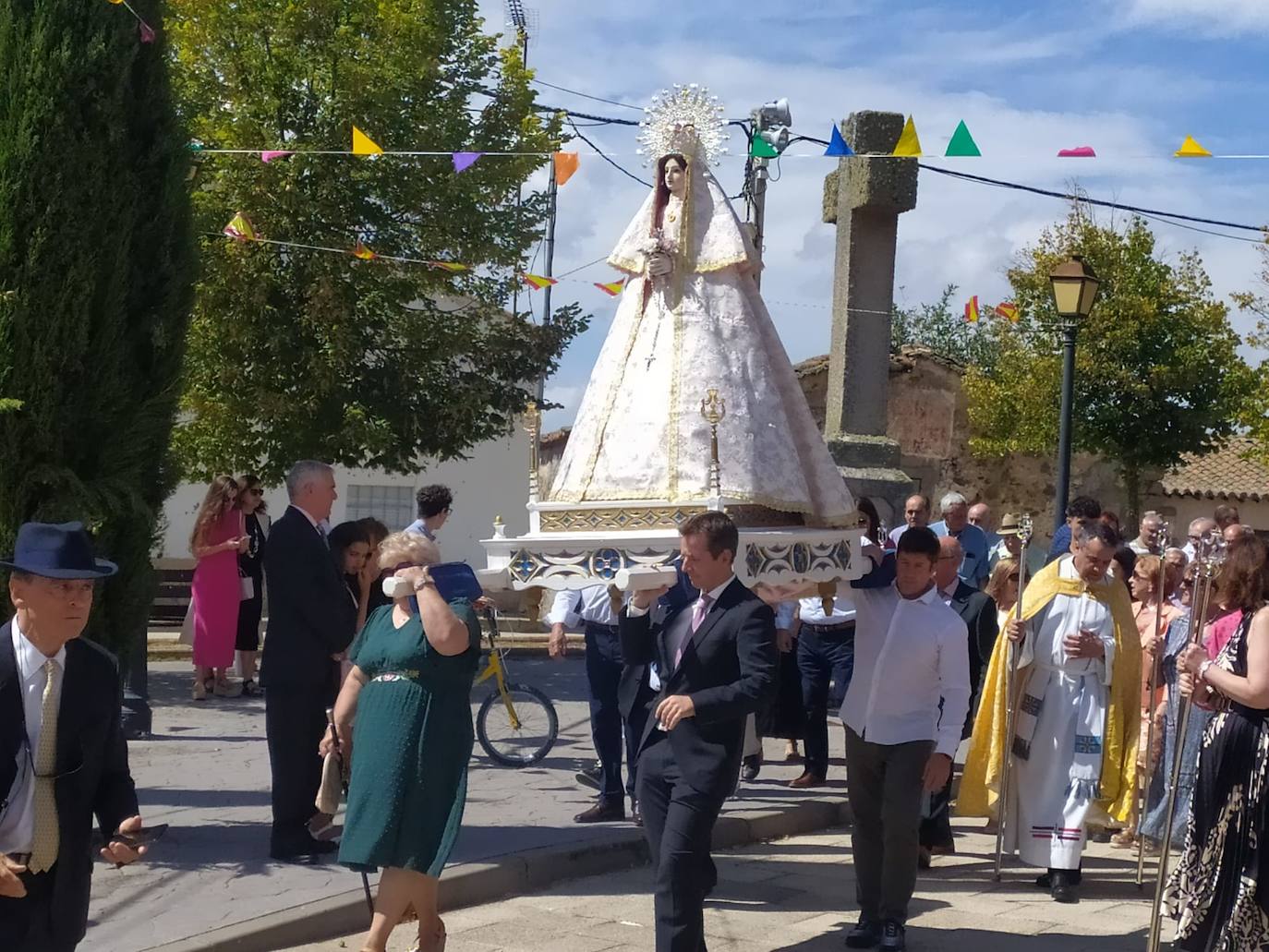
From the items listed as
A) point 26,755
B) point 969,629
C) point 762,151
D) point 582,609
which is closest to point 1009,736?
point 969,629

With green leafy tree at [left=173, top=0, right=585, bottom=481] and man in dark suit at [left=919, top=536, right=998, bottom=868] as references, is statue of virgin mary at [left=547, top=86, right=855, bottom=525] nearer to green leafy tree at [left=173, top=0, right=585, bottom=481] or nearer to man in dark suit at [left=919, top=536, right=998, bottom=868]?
man in dark suit at [left=919, top=536, right=998, bottom=868]

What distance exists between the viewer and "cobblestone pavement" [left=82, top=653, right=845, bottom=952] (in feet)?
22.2

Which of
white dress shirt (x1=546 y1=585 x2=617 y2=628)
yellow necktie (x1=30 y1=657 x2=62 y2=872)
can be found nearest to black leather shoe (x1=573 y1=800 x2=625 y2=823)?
white dress shirt (x1=546 y1=585 x2=617 y2=628)

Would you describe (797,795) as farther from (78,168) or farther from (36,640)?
(36,640)

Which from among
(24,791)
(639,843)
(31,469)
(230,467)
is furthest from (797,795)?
(230,467)

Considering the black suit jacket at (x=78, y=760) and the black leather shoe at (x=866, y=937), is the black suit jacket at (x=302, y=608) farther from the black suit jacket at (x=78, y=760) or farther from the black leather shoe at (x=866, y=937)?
the black suit jacket at (x=78, y=760)

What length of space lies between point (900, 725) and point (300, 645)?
2850 millimetres

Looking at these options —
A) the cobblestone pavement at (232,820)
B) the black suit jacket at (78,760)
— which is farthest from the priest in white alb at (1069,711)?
the black suit jacket at (78,760)

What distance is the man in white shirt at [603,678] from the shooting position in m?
9.16

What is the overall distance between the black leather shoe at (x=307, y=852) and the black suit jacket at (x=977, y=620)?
380cm

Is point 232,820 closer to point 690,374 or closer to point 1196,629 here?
point 690,374

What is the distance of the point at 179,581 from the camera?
17906 mm

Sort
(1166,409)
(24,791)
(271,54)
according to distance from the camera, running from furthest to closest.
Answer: (1166,409), (271,54), (24,791)

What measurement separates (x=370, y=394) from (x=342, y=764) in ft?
31.5
